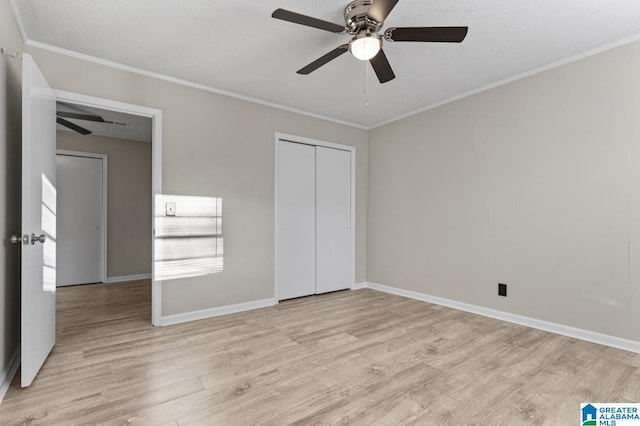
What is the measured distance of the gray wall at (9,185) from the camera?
194 centimetres

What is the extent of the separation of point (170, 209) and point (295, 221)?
1.57 m

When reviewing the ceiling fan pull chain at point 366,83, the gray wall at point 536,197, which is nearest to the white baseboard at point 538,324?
the gray wall at point 536,197

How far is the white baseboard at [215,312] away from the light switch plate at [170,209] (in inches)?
40.5

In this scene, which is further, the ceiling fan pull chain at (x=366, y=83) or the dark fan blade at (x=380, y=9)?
the ceiling fan pull chain at (x=366, y=83)

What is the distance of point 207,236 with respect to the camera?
11.3ft

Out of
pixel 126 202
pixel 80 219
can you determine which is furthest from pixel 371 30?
pixel 80 219

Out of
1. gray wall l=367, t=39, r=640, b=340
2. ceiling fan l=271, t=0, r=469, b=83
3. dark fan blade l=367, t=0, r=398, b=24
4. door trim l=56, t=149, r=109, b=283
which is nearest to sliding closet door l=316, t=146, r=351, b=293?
gray wall l=367, t=39, r=640, b=340

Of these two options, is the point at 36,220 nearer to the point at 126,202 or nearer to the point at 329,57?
the point at 329,57

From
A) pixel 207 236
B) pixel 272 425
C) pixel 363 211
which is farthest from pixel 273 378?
pixel 363 211

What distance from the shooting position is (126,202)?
5391mm

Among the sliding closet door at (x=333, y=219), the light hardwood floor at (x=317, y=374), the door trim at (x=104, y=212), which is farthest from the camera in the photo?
the door trim at (x=104, y=212)

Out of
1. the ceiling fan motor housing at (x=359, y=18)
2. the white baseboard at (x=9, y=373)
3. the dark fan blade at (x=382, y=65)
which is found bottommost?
the white baseboard at (x=9, y=373)

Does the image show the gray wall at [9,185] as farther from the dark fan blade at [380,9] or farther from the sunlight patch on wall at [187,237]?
the dark fan blade at [380,9]

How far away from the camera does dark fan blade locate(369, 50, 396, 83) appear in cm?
221
